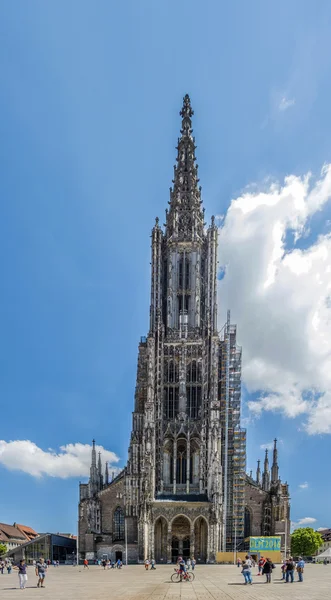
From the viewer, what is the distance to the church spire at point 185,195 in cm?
9406

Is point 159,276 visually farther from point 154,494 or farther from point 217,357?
point 154,494

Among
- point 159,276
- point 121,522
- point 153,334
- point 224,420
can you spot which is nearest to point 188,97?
point 159,276

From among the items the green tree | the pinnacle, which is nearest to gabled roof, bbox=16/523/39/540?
the green tree

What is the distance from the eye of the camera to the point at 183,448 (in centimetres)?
8188

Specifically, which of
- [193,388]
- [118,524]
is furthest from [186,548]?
[193,388]

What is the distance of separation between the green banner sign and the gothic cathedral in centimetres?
499

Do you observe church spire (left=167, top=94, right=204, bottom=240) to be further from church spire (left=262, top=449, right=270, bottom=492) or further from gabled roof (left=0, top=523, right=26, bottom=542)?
gabled roof (left=0, top=523, right=26, bottom=542)

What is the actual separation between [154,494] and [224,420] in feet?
50.1

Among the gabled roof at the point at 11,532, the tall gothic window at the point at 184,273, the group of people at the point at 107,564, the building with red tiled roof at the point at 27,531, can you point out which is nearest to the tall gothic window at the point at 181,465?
the group of people at the point at 107,564

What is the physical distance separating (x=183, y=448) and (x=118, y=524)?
1320 centimetres

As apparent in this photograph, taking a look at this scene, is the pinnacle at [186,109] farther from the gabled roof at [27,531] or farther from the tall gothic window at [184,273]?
the gabled roof at [27,531]

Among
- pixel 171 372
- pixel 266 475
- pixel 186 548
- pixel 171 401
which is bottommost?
pixel 186 548

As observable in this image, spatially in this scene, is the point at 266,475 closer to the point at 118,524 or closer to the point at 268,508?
the point at 268,508

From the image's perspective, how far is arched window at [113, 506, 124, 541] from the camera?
80250mm
